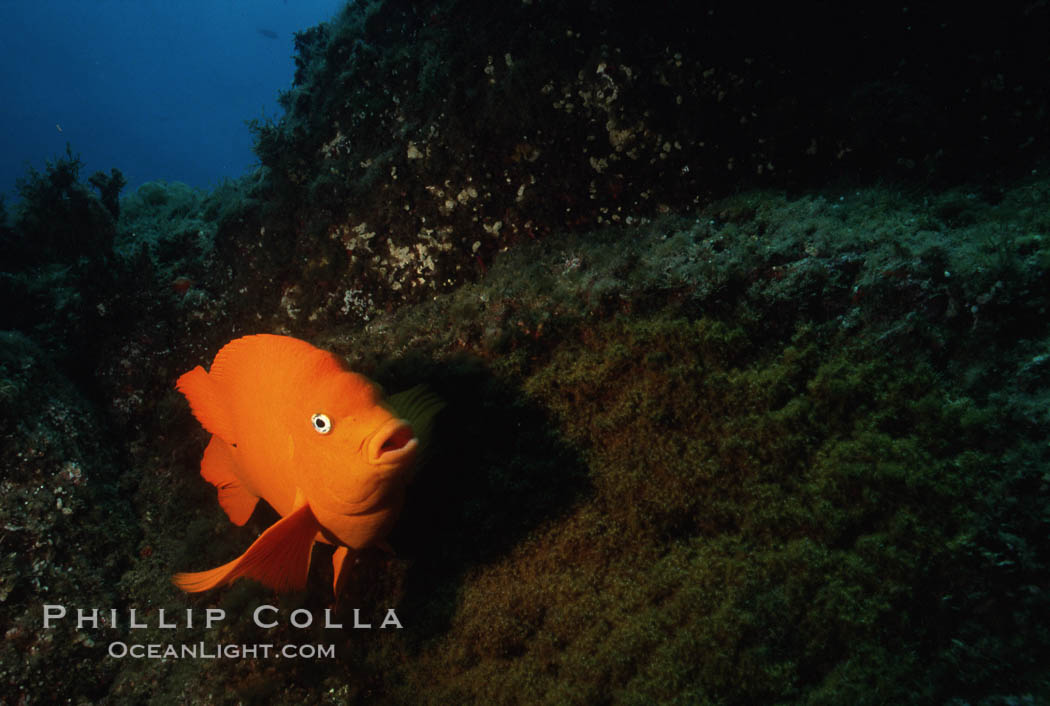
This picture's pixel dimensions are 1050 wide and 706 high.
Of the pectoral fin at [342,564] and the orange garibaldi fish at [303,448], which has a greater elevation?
the orange garibaldi fish at [303,448]

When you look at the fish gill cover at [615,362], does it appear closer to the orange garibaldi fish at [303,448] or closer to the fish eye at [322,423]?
the orange garibaldi fish at [303,448]

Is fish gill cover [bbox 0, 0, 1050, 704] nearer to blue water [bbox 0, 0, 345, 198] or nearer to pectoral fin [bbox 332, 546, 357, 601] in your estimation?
pectoral fin [bbox 332, 546, 357, 601]

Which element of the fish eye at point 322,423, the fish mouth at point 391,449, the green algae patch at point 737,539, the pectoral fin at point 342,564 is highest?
the fish eye at point 322,423

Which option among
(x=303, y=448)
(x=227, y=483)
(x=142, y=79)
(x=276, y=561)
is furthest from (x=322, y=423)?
(x=142, y=79)

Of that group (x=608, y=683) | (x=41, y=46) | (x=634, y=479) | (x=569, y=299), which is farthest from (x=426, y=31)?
(x=41, y=46)

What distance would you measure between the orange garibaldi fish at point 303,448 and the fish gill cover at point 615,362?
1.89 feet

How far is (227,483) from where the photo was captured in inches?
136

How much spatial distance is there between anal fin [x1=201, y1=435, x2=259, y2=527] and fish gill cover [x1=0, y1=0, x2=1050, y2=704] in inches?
19.7

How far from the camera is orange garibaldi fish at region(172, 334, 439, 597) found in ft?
7.17

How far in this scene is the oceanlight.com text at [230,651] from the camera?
9.63 feet

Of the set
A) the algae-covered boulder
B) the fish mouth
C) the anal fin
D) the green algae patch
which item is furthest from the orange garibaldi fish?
the algae-covered boulder

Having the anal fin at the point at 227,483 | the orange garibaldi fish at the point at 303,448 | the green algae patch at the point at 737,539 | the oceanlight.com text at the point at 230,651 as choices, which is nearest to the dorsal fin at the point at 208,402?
the orange garibaldi fish at the point at 303,448

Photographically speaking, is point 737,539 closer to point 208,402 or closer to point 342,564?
point 342,564

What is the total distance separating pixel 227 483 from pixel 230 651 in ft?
3.55
